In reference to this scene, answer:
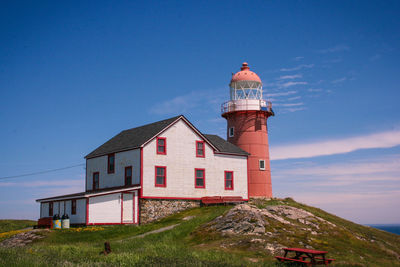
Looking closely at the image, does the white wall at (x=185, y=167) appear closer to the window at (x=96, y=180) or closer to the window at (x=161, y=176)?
the window at (x=161, y=176)

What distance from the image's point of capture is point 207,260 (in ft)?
55.9

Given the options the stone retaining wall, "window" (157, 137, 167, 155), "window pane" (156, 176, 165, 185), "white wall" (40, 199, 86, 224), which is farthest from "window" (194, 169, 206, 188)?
"white wall" (40, 199, 86, 224)

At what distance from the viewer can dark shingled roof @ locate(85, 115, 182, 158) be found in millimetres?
36375

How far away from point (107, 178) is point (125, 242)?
1602 cm

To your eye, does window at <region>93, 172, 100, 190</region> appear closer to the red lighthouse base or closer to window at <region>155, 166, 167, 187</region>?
window at <region>155, 166, 167, 187</region>

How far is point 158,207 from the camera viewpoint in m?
34.9

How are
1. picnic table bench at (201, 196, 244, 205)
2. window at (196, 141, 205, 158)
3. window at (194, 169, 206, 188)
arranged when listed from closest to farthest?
picnic table bench at (201, 196, 244, 205) → window at (194, 169, 206, 188) → window at (196, 141, 205, 158)

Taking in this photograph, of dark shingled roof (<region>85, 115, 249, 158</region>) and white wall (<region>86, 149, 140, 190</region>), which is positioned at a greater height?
dark shingled roof (<region>85, 115, 249, 158</region>)

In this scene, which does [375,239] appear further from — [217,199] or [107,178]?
[107,178]

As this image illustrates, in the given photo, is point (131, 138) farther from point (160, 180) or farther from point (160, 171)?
point (160, 180)

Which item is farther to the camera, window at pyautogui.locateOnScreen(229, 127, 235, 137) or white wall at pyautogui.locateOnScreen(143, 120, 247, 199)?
window at pyautogui.locateOnScreen(229, 127, 235, 137)

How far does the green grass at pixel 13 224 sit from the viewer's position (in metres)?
41.7

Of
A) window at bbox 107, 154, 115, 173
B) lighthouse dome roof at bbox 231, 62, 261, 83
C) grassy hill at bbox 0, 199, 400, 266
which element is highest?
lighthouse dome roof at bbox 231, 62, 261, 83

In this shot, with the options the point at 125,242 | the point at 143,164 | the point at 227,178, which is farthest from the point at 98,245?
the point at 227,178
